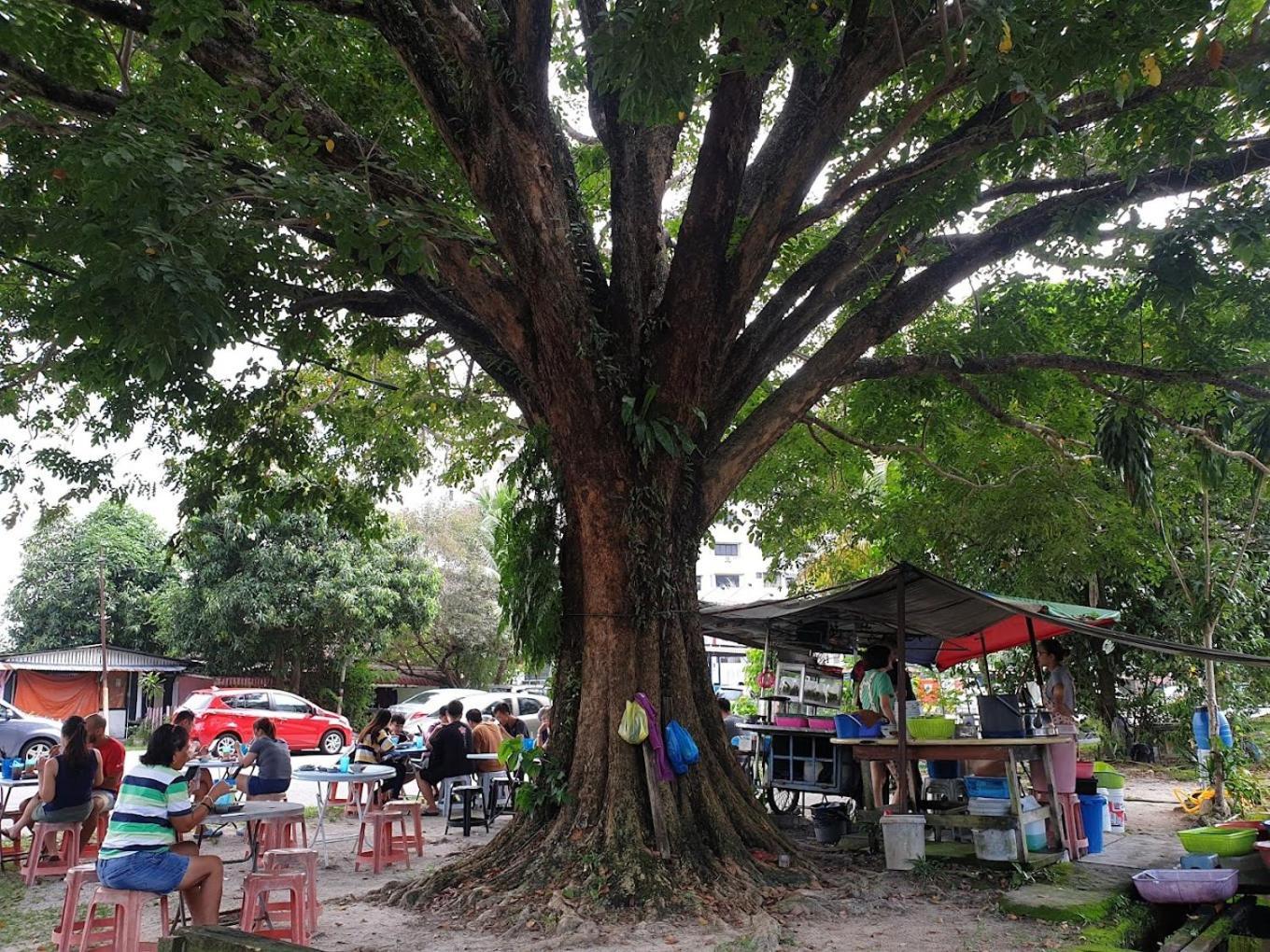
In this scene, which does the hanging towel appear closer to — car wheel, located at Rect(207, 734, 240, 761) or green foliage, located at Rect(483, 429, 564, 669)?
green foliage, located at Rect(483, 429, 564, 669)

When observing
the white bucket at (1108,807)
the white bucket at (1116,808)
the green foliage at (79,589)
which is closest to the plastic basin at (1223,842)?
the white bucket at (1108,807)

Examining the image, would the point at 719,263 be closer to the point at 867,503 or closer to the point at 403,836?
the point at 403,836

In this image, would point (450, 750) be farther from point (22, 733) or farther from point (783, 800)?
point (22, 733)

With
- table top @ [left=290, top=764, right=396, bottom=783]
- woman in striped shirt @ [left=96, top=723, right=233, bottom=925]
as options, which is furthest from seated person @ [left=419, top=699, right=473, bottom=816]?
woman in striped shirt @ [left=96, top=723, right=233, bottom=925]

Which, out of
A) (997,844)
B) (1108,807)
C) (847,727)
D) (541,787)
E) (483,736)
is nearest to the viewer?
(541,787)

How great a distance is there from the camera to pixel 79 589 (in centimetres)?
3228

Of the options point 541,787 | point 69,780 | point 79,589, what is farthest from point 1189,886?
point 79,589

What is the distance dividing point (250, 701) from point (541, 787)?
1629 centimetres

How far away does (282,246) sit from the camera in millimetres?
7250

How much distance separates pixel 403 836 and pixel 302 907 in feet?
10.3

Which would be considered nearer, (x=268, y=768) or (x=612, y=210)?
(x=612, y=210)

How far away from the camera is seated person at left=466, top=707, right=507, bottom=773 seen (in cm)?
1145

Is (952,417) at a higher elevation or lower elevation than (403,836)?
higher

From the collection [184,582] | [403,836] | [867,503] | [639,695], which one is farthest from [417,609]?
[639,695]
